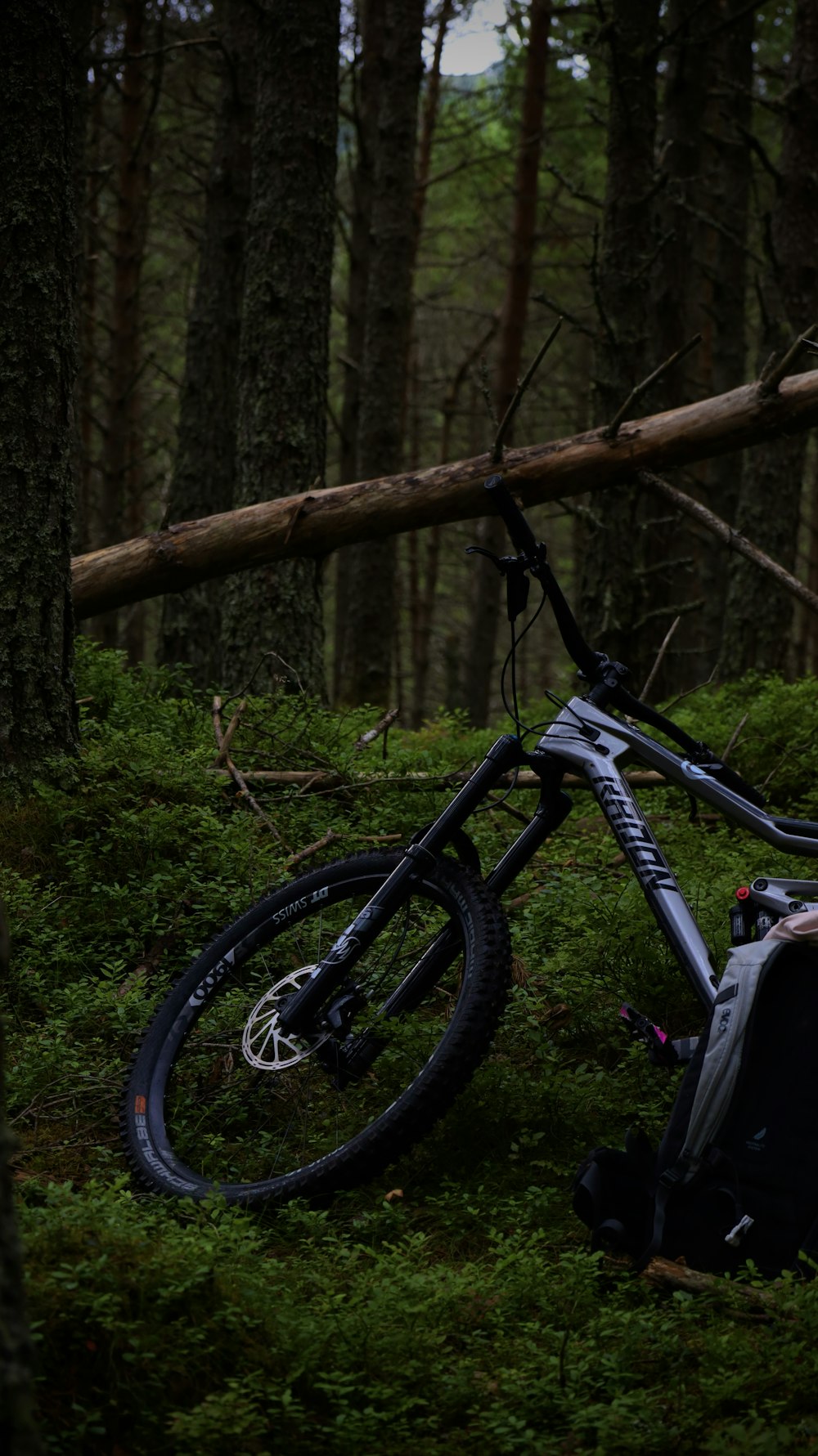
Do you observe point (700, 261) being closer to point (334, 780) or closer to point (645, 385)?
point (645, 385)

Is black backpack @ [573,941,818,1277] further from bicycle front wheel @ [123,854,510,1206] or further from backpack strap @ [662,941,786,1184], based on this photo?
bicycle front wheel @ [123,854,510,1206]

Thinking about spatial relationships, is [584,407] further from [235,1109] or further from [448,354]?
[235,1109]

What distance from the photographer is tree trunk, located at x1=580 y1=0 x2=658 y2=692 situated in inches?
375

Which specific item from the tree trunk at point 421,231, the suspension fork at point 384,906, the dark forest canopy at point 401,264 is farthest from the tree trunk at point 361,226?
the suspension fork at point 384,906

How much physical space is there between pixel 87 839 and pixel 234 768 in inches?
35.8

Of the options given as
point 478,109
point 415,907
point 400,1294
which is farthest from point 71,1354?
point 478,109

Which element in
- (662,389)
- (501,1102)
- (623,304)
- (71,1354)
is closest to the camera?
(71,1354)

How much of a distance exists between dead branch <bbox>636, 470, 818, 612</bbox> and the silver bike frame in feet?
8.52

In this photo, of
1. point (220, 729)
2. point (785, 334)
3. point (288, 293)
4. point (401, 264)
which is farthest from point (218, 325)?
point (220, 729)

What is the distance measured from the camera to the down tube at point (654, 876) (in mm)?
3461

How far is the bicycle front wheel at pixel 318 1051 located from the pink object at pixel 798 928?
2.46 feet

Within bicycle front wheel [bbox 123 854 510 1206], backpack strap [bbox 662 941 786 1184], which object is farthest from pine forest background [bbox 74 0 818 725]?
backpack strap [bbox 662 941 786 1184]

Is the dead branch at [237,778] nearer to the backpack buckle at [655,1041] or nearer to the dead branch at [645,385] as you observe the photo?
the backpack buckle at [655,1041]

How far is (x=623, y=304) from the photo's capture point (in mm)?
10148
